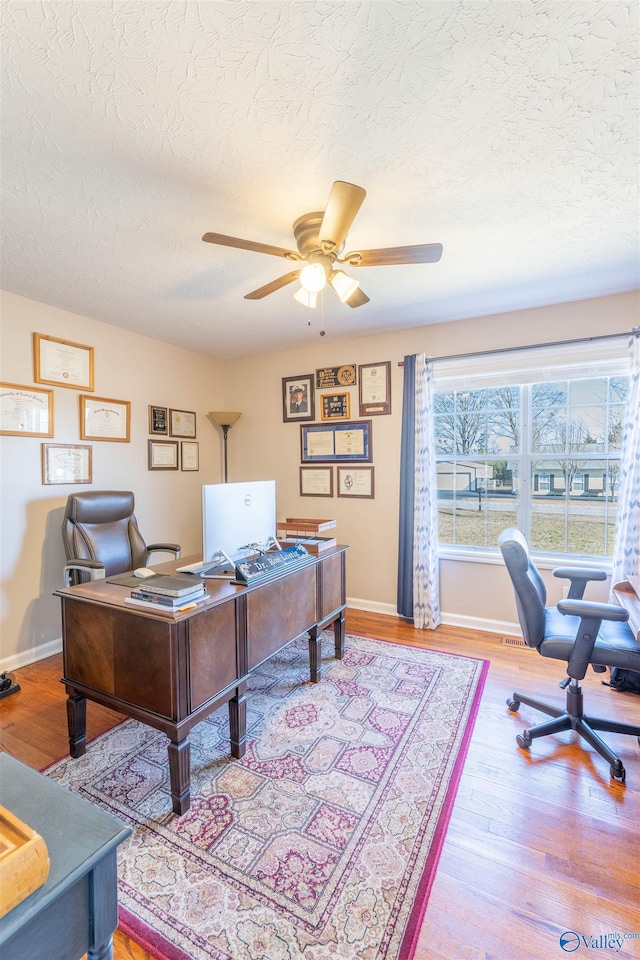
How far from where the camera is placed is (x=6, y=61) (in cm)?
117

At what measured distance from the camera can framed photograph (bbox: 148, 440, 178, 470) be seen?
3709 millimetres

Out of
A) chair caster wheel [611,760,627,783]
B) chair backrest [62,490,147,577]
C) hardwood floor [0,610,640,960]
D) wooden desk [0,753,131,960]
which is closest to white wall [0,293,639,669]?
chair backrest [62,490,147,577]

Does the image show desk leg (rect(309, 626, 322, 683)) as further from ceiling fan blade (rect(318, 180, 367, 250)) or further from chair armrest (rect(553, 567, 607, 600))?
ceiling fan blade (rect(318, 180, 367, 250))

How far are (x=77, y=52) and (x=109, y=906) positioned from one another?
80.7 inches

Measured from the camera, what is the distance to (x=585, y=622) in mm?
1749

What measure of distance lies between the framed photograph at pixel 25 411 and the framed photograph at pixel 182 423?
1101mm

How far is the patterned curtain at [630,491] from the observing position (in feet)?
8.79

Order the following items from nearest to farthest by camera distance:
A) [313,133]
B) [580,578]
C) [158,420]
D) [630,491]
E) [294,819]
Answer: [313,133]
[294,819]
[580,578]
[630,491]
[158,420]

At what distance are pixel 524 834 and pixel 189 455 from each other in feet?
12.2

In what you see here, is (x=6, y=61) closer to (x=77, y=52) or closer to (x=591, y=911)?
(x=77, y=52)

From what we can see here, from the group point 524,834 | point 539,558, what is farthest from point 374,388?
point 524,834

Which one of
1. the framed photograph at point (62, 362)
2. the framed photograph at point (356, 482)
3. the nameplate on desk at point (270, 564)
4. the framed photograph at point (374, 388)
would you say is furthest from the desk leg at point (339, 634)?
the framed photograph at point (62, 362)

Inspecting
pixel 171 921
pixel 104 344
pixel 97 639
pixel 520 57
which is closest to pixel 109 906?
pixel 171 921

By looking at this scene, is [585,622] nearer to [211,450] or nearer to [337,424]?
[337,424]
